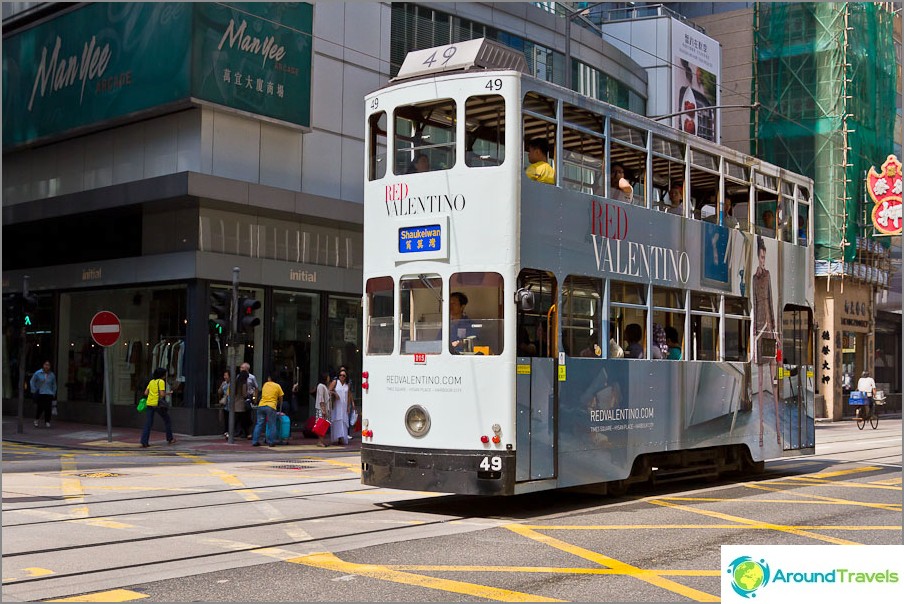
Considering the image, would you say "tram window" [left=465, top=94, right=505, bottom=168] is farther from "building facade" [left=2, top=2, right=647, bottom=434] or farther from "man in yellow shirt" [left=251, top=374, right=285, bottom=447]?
"building facade" [left=2, top=2, right=647, bottom=434]

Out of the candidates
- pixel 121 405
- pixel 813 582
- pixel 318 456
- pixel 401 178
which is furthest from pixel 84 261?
pixel 813 582

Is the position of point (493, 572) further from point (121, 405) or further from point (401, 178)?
point (121, 405)

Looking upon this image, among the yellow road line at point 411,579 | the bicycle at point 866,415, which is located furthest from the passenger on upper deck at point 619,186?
the bicycle at point 866,415

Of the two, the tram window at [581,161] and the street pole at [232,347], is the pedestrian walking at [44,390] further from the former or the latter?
the tram window at [581,161]

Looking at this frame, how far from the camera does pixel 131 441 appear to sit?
2281cm

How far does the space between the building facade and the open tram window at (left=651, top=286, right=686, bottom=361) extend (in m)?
13.6

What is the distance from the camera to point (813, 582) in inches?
190

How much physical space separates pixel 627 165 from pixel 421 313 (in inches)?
129

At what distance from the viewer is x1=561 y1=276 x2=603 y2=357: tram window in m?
11.6

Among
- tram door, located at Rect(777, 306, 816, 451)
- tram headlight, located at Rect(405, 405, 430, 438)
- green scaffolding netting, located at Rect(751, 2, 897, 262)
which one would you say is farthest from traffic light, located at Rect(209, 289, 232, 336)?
green scaffolding netting, located at Rect(751, 2, 897, 262)

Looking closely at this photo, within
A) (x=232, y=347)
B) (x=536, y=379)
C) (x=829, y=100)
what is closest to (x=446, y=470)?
(x=536, y=379)

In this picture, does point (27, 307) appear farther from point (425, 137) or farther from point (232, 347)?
point (425, 137)

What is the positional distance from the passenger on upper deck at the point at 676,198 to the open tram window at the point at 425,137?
3486 mm

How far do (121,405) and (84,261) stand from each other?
4089 mm
